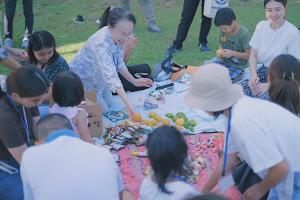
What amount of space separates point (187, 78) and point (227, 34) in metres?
0.70

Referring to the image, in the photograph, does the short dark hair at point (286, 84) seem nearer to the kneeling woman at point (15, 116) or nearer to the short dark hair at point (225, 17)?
the kneeling woman at point (15, 116)

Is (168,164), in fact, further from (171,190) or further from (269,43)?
(269,43)

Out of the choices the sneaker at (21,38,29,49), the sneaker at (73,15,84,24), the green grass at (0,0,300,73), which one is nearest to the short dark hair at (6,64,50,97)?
the green grass at (0,0,300,73)

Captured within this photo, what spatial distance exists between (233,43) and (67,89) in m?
2.46

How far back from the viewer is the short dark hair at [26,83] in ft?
8.89

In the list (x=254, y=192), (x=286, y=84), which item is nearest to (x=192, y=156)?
(x=254, y=192)

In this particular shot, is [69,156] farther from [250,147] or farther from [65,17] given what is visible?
[65,17]

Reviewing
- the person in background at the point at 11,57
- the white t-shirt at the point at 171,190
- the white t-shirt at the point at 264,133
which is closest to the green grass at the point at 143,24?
the person in background at the point at 11,57

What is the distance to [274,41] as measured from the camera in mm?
4340

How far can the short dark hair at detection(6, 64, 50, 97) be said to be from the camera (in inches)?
107

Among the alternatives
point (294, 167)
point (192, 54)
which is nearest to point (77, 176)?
point (294, 167)

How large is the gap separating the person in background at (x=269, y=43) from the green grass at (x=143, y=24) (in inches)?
56.5

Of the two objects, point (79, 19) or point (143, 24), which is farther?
point (79, 19)

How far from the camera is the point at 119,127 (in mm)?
3975
